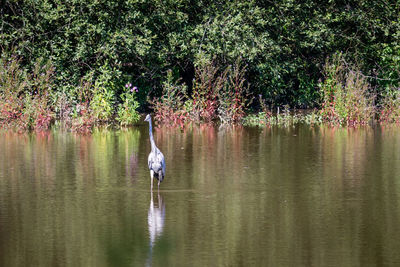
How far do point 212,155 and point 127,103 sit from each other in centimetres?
660

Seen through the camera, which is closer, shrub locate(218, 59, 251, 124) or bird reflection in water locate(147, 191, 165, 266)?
bird reflection in water locate(147, 191, 165, 266)

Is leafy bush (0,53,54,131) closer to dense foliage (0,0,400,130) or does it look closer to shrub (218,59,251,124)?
dense foliage (0,0,400,130)

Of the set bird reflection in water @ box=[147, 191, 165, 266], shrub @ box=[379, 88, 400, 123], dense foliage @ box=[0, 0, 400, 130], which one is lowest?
bird reflection in water @ box=[147, 191, 165, 266]

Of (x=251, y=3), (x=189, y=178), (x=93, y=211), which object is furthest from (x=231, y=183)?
(x=251, y=3)

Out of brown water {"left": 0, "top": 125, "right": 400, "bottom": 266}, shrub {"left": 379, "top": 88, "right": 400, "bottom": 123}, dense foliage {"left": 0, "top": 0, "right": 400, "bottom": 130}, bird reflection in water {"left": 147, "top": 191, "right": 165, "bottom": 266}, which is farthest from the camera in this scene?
dense foliage {"left": 0, "top": 0, "right": 400, "bottom": 130}

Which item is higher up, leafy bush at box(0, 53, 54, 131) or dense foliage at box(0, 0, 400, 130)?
dense foliage at box(0, 0, 400, 130)

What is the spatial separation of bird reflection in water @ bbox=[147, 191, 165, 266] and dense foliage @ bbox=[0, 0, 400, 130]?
11.1m

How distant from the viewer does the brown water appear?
29.7 ft

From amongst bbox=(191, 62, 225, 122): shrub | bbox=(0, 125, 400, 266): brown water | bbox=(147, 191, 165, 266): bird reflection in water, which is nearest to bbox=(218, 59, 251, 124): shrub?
bbox=(191, 62, 225, 122): shrub

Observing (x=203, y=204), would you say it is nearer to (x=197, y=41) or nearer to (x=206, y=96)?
(x=206, y=96)

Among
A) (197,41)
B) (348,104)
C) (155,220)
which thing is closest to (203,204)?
(155,220)

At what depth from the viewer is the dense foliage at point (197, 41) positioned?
2428 cm

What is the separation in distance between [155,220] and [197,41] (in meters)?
14.9

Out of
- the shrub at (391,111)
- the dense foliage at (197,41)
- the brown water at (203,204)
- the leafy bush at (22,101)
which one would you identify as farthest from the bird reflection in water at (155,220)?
the shrub at (391,111)
